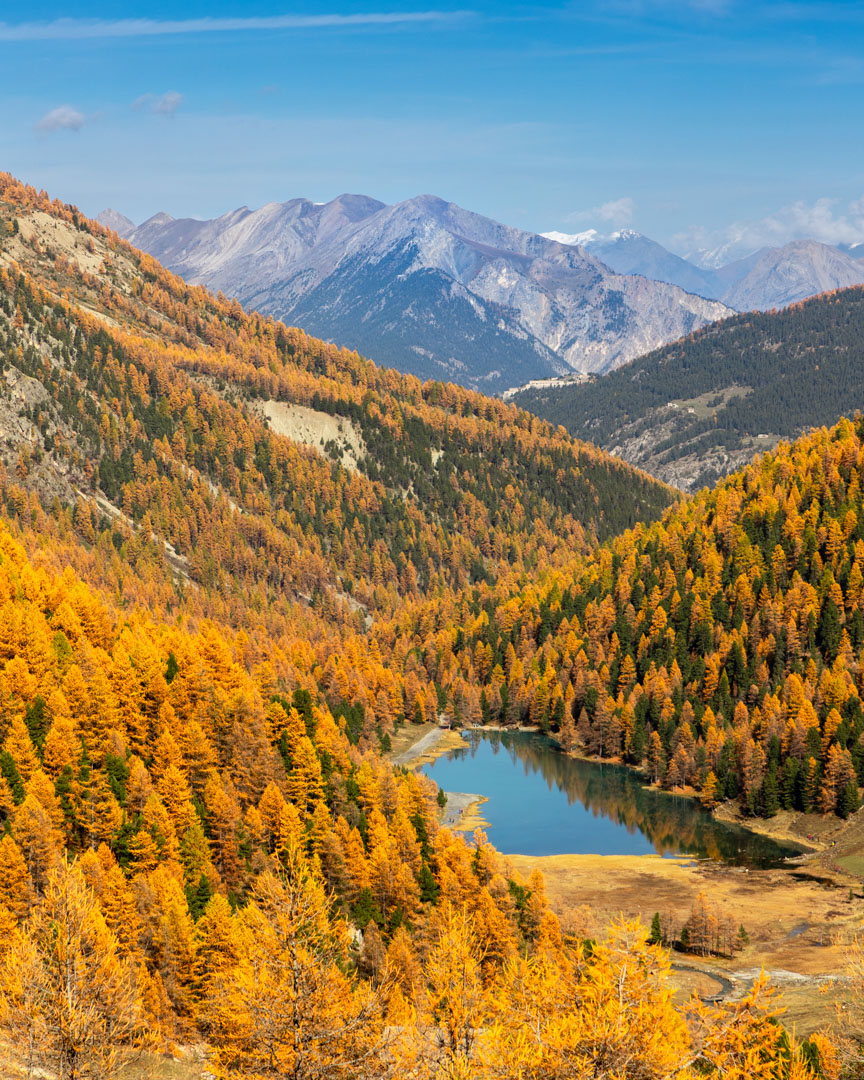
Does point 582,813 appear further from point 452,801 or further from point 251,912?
point 251,912

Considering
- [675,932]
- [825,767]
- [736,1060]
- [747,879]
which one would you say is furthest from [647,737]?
[736,1060]

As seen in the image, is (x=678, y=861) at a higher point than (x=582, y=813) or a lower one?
higher

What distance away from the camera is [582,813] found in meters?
168

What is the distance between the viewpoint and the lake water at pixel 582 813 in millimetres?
151750

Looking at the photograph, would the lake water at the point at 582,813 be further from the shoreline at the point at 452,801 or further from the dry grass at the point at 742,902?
the dry grass at the point at 742,902

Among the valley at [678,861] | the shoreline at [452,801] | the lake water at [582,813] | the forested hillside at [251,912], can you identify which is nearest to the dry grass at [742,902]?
the valley at [678,861]

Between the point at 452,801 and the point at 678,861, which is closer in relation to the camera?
the point at 678,861

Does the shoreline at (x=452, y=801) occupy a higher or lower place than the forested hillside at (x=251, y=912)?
lower

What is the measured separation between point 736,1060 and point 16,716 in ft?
252

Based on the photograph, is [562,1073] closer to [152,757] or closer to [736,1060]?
[736,1060]

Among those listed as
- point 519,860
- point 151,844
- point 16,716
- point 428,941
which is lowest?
point 519,860

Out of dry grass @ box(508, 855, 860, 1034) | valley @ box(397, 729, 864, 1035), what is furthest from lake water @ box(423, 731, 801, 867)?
dry grass @ box(508, 855, 860, 1034)

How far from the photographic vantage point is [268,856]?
3767 inches

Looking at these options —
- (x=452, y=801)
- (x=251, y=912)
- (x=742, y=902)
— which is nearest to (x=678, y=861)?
(x=742, y=902)
